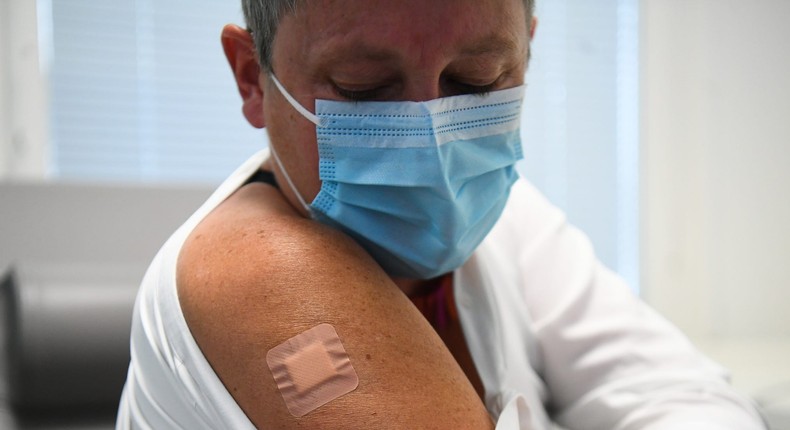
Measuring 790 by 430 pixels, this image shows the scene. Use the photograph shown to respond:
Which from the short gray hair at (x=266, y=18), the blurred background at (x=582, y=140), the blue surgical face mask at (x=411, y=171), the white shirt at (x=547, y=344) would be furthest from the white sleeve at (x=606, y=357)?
the blurred background at (x=582, y=140)

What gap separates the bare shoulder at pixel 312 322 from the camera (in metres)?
0.65

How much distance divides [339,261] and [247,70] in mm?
353

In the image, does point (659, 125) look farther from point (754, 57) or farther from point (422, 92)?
point (422, 92)

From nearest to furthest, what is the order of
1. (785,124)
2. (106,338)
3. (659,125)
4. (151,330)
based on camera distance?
(151,330)
(106,338)
(785,124)
(659,125)

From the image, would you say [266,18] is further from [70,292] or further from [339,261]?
[70,292]

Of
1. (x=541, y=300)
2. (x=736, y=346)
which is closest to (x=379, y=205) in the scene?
(x=541, y=300)

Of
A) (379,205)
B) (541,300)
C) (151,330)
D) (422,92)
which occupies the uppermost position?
(422,92)

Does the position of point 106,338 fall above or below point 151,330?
below

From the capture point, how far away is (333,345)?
66cm

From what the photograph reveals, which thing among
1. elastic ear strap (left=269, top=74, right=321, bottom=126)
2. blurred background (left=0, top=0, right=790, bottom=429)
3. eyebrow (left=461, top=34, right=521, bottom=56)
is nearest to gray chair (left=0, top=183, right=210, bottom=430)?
blurred background (left=0, top=0, right=790, bottom=429)

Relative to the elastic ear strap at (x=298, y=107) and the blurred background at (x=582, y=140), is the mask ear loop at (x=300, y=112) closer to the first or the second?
the elastic ear strap at (x=298, y=107)

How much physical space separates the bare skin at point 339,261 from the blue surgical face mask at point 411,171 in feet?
0.07

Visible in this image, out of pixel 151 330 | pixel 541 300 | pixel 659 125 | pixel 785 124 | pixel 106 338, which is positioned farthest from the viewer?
pixel 659 125

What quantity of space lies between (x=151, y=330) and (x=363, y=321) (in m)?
0.27
